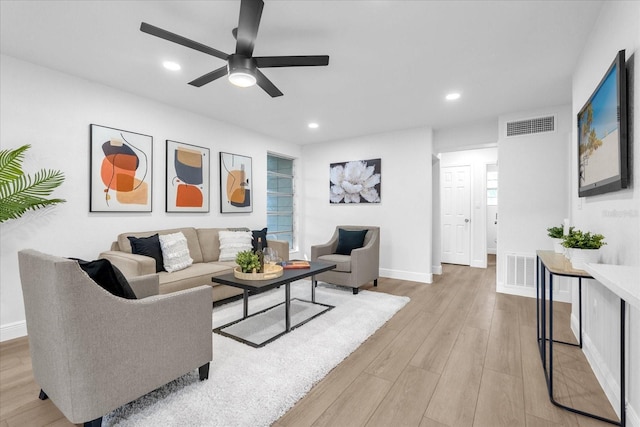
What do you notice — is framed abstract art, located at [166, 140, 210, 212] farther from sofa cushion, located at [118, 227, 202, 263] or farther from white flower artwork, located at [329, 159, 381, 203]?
white flower artwork, located at [329, 159, 381, 203]

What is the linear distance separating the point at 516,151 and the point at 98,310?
4.72 m

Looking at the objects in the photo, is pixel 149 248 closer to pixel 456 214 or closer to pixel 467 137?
pixel 467 137

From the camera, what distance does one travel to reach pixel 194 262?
12.2 feet

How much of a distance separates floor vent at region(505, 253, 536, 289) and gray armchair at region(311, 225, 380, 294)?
1806mm

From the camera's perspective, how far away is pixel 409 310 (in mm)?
3367

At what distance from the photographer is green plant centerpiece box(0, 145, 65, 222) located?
2.38 meters

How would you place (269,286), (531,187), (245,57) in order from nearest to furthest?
(245,57) → (269,286) → (531,187)

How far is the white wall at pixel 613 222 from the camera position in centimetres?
148

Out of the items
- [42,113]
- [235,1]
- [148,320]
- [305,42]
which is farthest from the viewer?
[42,113]

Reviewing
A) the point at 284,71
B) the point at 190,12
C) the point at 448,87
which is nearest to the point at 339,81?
the point at 284,71

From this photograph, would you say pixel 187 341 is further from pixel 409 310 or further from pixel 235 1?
pixel 409 310

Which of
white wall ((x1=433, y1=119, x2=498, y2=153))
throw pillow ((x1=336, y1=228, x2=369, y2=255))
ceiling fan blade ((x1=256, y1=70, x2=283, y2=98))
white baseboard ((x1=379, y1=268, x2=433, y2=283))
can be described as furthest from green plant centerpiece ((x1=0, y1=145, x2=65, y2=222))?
white wall ((x1=433, y1=119, x2=498, y2=153))

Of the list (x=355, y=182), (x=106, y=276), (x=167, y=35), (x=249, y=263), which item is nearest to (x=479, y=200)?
(x=355, y=182)

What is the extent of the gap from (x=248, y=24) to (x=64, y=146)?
2382 millimetres
